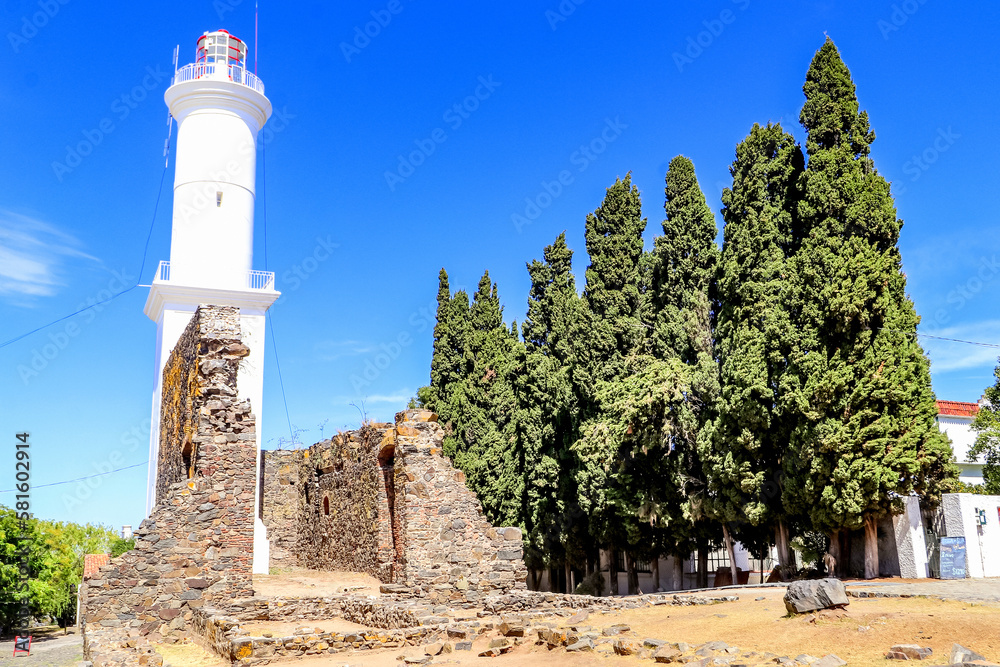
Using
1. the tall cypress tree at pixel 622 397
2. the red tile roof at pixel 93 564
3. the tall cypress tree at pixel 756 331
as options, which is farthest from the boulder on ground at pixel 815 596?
the red tile roof at pixel 93 564

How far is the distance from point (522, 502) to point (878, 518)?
35.0 ft

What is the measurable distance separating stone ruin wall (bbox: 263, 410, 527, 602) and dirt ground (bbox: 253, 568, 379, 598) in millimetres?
290

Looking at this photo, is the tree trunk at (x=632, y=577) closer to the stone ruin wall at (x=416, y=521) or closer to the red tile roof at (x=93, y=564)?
the stone ruin wall at (x=416, y=521)

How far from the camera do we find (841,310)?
56.1 feet

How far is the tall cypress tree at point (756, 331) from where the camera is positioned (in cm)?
1784

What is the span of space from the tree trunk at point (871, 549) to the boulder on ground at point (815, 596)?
7.61m

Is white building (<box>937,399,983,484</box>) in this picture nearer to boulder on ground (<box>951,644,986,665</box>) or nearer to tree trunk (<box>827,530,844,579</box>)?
tree trunk (<box>827,530,844,579</box>)

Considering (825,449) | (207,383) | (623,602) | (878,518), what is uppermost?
(207,383)

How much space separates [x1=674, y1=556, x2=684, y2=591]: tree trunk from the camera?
21688 millimetres

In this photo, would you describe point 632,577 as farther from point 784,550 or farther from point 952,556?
point 952,556

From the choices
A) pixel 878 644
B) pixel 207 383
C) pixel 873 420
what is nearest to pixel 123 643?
pixel 207 383

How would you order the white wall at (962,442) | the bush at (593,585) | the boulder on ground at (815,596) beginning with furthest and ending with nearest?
1. the white wall at (962,442)
2. the bush at (593,585)
3. the boulder on ground at (815,596)

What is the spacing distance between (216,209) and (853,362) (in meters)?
19.3

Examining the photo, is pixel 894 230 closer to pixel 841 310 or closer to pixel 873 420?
pixel 841 310
